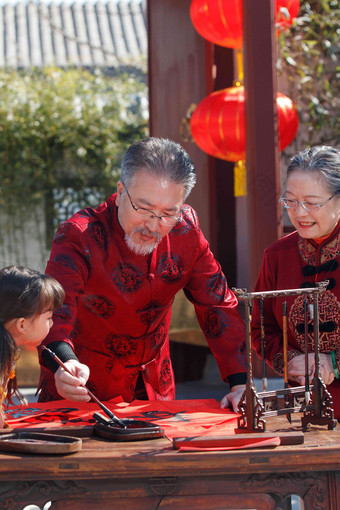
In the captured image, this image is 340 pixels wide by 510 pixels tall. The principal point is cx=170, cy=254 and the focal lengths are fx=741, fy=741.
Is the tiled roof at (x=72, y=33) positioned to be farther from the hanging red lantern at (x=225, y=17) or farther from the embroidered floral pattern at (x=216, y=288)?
the embroidered floral pattern at (x=216, y=288)

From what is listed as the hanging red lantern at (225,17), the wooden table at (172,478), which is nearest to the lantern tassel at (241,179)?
the hanging red lantern at (225,17)

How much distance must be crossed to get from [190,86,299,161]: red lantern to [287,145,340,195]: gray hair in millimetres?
2316

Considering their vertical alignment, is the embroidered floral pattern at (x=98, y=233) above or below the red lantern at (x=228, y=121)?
below

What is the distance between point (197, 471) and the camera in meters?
1.58

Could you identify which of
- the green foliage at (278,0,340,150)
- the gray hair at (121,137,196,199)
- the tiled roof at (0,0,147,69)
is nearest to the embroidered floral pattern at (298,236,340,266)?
the gray hair at (121,137,196,199)

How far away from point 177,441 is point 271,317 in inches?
34.4

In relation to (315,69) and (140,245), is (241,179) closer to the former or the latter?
(315,69)

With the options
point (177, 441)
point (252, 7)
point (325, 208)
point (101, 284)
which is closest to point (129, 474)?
point (177, 441)

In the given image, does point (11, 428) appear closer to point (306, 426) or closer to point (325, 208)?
point (306, 426)

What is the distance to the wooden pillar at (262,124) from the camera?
4.19 meters

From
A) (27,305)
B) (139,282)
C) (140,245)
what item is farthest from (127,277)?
(27,305)

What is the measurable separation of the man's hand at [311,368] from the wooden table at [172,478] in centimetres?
49

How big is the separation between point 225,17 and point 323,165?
2556 millimetres

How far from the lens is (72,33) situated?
12.4 m
